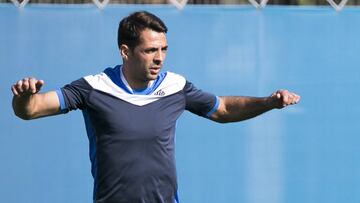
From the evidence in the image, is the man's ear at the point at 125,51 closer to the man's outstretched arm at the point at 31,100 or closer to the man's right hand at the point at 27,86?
the man's outstretched arm at the point at 31,100

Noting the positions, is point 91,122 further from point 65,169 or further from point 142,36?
point 65,169

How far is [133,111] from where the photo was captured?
315 centimetres

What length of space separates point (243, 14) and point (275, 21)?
196 mm

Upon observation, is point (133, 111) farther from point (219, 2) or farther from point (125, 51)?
point (219, 2)

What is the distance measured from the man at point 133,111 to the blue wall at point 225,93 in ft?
4.36

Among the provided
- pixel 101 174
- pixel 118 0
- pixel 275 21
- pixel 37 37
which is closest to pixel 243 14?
pixel 275 21

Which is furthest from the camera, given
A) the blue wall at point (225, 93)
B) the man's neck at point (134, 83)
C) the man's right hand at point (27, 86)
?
the blue wall at point (225, 93)

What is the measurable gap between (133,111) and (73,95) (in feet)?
0.79

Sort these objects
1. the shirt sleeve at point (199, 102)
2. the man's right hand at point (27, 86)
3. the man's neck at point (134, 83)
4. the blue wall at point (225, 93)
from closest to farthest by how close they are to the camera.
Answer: the man's right hand at point (27, 86) → the man's neck at point (134, 83) → the shirt sleeve at point (199, 102) → the blue wall at point (225, 93)

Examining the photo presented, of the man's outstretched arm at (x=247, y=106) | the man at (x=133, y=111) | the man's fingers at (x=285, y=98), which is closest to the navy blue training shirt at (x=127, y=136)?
the man at (x=133, y=111)

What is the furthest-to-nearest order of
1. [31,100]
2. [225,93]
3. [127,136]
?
[225,93], [127,136], [31,100]

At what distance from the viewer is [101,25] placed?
457cm

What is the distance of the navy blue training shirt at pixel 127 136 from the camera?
10.2ft

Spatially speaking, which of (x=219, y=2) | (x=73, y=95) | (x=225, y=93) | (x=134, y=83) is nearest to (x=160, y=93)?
(x=134, y=83)
